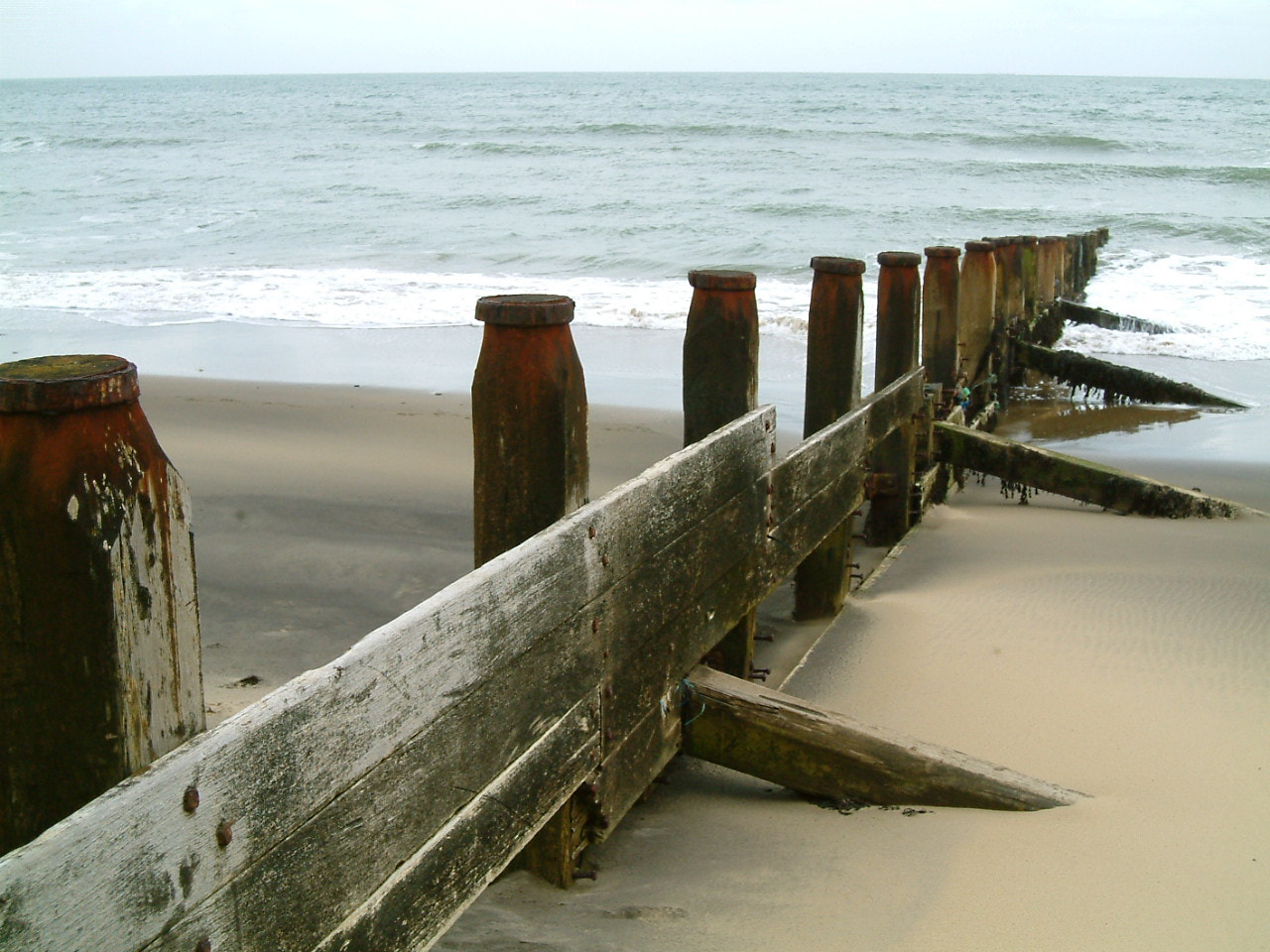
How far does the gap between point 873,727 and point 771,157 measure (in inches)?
1390

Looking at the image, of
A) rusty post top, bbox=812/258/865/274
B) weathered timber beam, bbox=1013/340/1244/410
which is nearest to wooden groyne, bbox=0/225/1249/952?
rusty post top, bbox=812/258/865/274

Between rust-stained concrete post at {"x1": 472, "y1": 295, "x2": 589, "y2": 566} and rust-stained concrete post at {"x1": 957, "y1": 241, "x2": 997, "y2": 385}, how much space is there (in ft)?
20.7

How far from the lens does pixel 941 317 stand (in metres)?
7.27

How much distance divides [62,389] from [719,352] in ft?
7.87

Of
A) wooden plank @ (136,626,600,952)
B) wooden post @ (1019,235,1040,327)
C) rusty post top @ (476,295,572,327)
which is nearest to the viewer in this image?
wooden plank @ (136,626,600,952)

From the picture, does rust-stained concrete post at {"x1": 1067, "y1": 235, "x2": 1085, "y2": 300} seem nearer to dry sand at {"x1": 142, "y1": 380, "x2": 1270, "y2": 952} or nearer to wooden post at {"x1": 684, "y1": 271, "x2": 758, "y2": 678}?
dry sand at {"x1": 142, "y1": 380, "x2": 1270, "y2": 952}

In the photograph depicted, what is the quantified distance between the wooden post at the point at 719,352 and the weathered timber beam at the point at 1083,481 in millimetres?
2949

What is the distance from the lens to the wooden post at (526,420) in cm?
248

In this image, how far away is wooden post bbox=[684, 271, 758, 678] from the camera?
11.9 ft

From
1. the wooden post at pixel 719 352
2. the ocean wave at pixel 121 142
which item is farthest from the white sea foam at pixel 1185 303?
the ocean wave at pixel 121 142

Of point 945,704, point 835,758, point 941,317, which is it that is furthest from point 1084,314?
point 835,758

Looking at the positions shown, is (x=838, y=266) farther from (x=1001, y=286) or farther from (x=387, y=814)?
(x=1001, y=286)

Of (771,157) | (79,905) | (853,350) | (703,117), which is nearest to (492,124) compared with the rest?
(703,117)

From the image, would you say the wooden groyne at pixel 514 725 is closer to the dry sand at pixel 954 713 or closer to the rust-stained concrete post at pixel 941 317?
the dry sand at pixel 954 713
